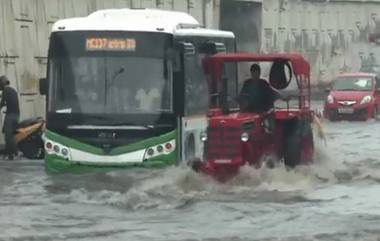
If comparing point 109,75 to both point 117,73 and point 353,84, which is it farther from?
point 353,84

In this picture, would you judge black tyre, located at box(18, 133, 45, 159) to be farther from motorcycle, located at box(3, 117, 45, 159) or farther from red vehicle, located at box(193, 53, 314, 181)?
red vehicle, located at box(193, 53, 314, 181)

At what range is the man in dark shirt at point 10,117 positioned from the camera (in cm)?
2650

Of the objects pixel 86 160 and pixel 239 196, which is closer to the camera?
pixel 239 196

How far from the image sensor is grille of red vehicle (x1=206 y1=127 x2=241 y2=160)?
19.5m

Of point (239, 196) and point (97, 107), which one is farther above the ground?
point (97, 107)

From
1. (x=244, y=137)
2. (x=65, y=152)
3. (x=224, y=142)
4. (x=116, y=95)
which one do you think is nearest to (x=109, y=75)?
(x=116, y=95)

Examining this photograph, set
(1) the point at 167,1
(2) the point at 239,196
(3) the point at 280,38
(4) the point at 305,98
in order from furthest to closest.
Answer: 1. (3) the point at 280,38
2. (1) the point at 167,1
3. (4) the point at 305,98
4. (2) the point at 239,196

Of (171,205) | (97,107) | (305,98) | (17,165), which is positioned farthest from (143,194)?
(17,165)

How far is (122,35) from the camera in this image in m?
20.5

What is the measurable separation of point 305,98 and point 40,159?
786cm

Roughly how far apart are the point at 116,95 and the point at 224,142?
2030 mm

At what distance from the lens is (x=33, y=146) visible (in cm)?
2694

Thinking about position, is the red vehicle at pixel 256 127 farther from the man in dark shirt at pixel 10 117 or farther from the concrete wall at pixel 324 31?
the concrete wall at pixel 324 31

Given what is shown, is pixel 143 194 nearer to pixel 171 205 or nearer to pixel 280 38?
pixel 171 205
